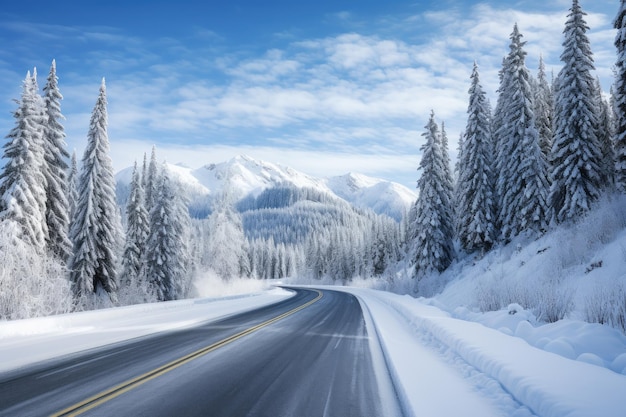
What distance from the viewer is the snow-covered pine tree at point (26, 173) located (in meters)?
21.8

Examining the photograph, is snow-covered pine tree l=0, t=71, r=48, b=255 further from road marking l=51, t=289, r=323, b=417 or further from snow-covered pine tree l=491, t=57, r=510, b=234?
snow-covered pine tree l=491, t=57, r=510, b=234

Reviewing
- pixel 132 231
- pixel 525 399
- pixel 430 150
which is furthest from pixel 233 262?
pixel 525 399

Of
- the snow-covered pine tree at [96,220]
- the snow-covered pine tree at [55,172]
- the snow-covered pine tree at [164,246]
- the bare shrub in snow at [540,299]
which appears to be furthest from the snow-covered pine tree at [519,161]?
the snow-covered pine tree at [55,172]

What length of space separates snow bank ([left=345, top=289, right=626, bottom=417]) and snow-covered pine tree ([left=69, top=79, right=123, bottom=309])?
25.3m

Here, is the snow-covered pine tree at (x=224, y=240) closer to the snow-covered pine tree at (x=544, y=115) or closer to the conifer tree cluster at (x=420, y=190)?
the conifer tree cluster at (x=420, y=190)

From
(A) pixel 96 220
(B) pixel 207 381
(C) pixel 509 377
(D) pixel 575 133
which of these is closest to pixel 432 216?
(D) pixel 575 133

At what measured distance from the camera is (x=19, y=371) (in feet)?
23.4

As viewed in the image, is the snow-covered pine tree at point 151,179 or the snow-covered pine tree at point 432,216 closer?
the snow-covered pine tree at point 432,216

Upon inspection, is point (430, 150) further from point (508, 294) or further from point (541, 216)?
point (508, 294)

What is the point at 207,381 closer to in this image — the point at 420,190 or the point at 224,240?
the point at 420,190

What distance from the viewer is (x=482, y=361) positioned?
23.1ft

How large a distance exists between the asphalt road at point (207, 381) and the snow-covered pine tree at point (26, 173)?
15963 mm

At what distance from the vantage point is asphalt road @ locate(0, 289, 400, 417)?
5.34m

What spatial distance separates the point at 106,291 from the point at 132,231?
400 inches
